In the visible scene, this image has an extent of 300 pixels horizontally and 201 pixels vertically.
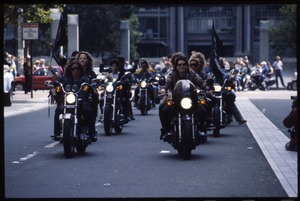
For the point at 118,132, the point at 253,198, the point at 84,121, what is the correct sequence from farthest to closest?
the point at 118,132 < the point at 84,121 < the point at 253,198

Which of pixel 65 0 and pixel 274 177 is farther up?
pixel 65 0

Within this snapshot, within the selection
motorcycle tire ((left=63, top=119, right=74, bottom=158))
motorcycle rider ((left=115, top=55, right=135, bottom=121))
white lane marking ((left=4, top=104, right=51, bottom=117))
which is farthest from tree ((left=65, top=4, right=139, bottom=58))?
motorcycle tire ((left=63, top=119, right=74, bottom=158))

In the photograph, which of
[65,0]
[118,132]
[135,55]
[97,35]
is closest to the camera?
[65,0]

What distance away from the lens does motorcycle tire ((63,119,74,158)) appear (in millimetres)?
12883

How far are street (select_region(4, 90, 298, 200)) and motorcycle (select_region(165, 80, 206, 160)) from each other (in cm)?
26

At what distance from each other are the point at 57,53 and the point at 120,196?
7.20m

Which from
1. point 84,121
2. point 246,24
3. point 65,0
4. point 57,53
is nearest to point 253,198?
point 65,0

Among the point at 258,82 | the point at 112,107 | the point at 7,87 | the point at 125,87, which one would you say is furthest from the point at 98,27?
the point at 112,107

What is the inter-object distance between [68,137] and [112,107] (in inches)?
167

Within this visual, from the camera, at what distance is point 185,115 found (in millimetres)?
12750

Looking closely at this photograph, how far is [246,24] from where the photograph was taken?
3735 inches

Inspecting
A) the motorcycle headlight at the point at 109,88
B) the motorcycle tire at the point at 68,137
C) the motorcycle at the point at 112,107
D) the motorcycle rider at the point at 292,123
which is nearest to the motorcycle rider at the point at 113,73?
the motorcycle at the point at 112,107

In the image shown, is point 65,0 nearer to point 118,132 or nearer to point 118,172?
point 118,172

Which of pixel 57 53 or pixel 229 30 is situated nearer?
pixel 57 53
